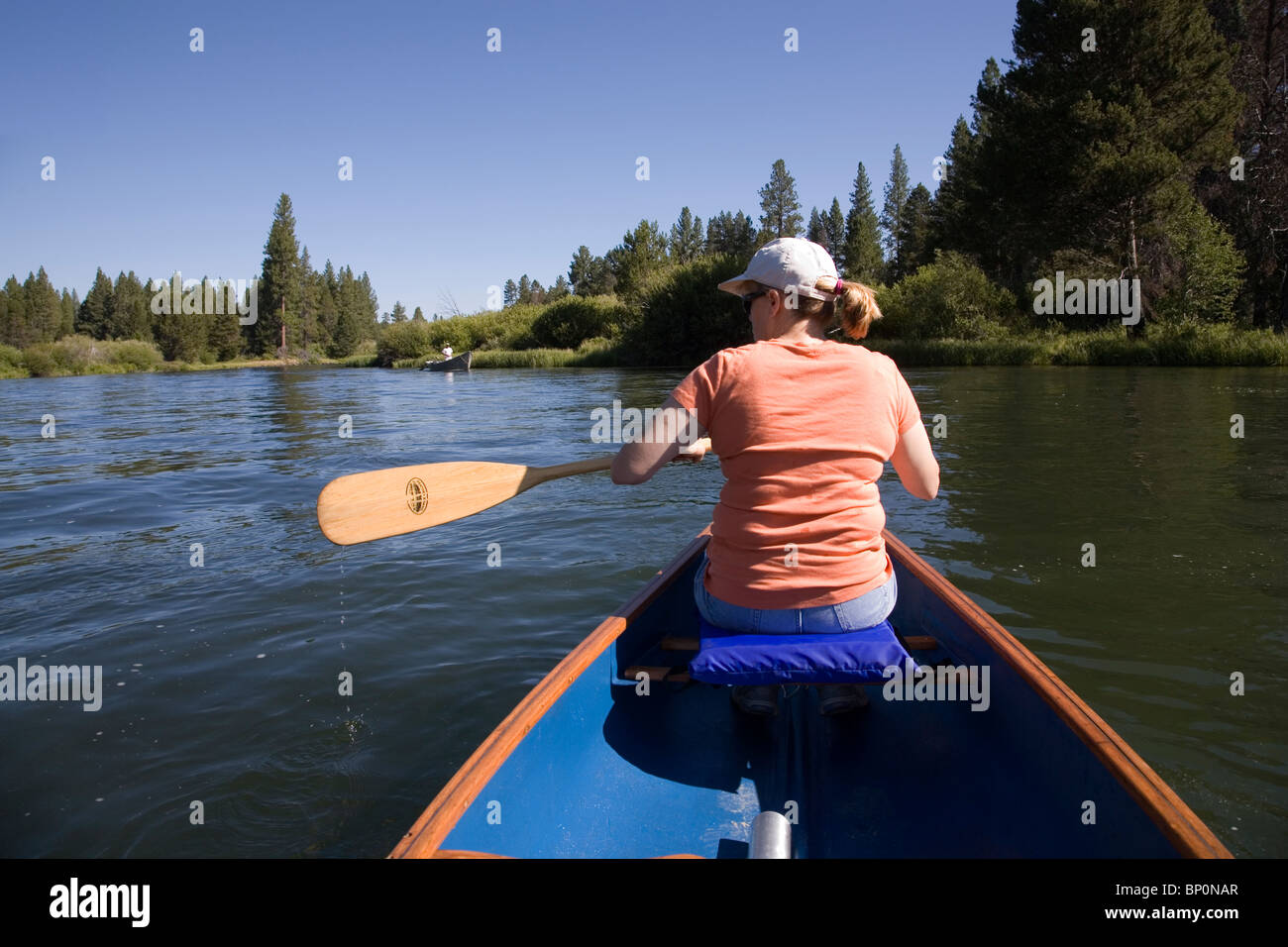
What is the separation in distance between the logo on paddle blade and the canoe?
97 centimetres

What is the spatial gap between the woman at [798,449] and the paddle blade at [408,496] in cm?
117

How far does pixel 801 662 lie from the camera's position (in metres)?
2.38

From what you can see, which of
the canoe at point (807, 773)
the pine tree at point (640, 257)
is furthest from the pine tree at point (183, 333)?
the canoe at point (807, 773)

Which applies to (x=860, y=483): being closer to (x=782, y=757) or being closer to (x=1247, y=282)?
(x=782, y=757)

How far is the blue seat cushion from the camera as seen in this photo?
2.37 m

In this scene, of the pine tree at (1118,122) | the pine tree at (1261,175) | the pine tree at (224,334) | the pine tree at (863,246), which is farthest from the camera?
the pine tree at (224,334)

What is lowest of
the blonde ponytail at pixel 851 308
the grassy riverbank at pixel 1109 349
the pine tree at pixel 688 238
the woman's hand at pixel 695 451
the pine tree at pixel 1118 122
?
the woman's hand at pixel 695 451

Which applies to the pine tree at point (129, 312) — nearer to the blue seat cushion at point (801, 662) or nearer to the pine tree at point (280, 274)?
the pine tree at point (280, 274)

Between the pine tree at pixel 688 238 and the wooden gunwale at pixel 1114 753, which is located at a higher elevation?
the pine tree at pixel 688 238

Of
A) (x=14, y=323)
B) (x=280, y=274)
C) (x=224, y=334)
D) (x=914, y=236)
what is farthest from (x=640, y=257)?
(x=14, y=323)

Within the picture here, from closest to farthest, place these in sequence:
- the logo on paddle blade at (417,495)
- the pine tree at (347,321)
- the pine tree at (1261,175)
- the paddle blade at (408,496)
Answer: the paddle blade at (408,496) < the logo on paddle blade at (417,495) < the pine tree at (1261,175) < the pine tree at (347,321)

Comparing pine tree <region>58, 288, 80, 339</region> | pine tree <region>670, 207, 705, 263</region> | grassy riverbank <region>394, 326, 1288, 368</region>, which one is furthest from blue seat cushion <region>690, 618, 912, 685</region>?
pine tree <region>58, 288, 80, 339</region>

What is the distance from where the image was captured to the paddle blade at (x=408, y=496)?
334 centimetres

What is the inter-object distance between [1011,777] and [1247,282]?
112 ft
